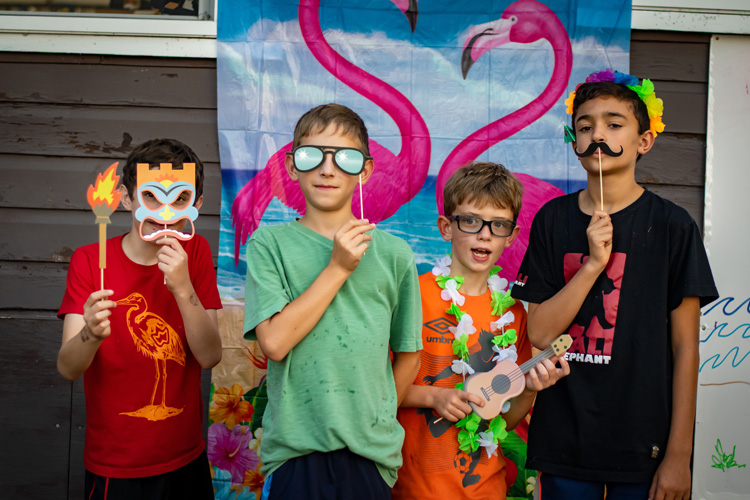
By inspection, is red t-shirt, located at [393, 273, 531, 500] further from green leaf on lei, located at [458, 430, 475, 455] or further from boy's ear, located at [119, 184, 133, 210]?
boy's ear, located at [119, 184, 133, 210]

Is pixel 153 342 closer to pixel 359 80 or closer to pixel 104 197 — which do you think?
pixel 104 197

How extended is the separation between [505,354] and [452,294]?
262mm

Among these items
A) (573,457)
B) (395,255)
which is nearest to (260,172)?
(395,255)

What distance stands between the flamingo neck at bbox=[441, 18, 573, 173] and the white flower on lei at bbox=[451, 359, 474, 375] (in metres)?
1.09

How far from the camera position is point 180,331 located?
2.04m

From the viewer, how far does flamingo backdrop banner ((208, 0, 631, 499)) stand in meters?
2.82

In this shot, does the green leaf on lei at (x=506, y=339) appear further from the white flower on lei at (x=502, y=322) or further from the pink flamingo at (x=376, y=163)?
the pink flamingo at (x=376, y=163)

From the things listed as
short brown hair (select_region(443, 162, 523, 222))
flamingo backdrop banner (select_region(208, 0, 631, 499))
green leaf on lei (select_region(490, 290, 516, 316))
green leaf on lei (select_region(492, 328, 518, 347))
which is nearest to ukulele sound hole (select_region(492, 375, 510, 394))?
green leaf on lei (select_region(492, 328, 518, 347))

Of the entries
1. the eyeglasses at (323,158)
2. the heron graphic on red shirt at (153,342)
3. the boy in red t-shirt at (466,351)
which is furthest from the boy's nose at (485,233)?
the heron graphic on red shirt at (153,342)

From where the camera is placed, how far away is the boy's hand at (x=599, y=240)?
5.93 ft

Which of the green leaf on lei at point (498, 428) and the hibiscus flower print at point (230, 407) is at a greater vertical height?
the green leaf on lei at point (498, 428)

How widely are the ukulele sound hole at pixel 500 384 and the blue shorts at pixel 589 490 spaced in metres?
0.27

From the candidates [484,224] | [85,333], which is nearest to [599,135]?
[484,224]

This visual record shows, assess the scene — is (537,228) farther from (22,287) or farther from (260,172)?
(22,287)
